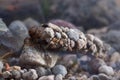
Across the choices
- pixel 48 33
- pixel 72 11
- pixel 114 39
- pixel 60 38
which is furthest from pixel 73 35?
pixel 72 11

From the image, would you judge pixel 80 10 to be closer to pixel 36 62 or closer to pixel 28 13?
pixel 28 13

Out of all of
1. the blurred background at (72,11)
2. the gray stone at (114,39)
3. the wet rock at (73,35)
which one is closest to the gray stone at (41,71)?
the wet rock at (73,35)

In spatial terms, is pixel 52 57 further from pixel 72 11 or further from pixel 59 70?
pixel 72 11

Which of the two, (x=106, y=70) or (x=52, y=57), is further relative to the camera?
(x=106, y=70)

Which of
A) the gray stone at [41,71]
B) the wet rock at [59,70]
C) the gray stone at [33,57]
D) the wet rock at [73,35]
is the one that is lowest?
the gray stone at [41,71]

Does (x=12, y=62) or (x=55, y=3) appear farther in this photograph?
(x=55, y=3)

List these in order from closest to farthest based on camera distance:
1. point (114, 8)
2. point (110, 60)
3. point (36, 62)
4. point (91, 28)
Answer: point (36, 62)
point (110, 60)
point (91, 28)
point (114, 8)

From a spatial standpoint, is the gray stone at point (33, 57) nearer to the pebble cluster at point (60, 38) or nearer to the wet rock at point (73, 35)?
the pebble cluster at point (60, 38)

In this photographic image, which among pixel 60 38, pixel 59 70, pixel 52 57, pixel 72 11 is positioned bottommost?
pixel 59 70

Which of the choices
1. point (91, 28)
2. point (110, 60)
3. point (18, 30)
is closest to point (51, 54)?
point (18, 30)
